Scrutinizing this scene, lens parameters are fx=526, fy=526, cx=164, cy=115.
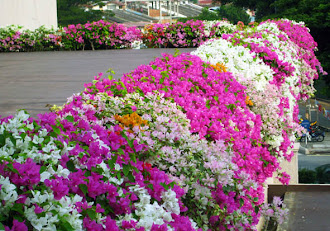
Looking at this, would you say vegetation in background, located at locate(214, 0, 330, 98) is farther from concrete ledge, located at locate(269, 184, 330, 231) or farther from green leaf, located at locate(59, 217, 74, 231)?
green leaf, located at locate(59, 217, 74, 231)

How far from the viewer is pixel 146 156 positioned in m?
3.06

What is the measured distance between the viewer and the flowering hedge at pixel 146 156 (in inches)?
79.9

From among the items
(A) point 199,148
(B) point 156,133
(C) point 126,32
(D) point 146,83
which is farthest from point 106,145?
(C) point 126,32

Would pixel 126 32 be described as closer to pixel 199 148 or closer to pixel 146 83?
pixel 146 83

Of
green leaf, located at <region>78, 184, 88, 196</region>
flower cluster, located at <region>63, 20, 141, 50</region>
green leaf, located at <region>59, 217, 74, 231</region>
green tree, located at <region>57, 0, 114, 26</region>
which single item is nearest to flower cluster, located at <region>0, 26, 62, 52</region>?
flower cluster, located at <region>63, 20, 141, 50</region>

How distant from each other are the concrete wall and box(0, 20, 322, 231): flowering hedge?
1198cm

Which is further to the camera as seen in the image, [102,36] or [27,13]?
[27,13]

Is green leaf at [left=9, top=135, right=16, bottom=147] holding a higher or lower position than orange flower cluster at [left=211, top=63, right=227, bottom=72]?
higher

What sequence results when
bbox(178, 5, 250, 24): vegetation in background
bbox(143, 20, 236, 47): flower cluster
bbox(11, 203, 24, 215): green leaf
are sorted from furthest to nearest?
1. bbox(178, 5, 250, 24): vegetation in background
2. bbox(143, 20, 236, 47): flower cluster
3. bbox(11, 203, 24, 215): green leaf

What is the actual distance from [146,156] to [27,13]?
15.5 metres

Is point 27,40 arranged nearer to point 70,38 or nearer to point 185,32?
point 70,38

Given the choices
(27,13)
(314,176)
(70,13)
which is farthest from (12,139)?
(70,13)

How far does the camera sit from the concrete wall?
1646 centimetres

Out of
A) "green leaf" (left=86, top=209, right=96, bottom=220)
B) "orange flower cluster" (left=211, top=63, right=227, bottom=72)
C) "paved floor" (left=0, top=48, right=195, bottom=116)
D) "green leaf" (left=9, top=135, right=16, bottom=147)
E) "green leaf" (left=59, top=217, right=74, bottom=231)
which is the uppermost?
"green leaf" (left=9, top=135, right=16, bottom=147)
